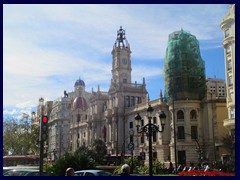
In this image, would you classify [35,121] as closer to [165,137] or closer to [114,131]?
[114,131]

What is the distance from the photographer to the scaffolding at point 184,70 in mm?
46875

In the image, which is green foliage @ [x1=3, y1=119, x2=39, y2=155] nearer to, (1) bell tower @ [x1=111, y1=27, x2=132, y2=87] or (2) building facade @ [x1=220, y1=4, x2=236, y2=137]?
(1) bell tower @ [x1=111, y1=27, x2=132, y2=87]

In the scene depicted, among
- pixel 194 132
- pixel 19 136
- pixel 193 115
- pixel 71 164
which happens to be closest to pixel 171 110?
pixel 193 115

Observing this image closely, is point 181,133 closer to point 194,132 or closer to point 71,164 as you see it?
point 194,132

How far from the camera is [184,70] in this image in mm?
46625

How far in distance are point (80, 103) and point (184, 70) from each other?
4809 cm

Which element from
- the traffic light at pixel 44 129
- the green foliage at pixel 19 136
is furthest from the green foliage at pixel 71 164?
the green foliage at pixel 19 136

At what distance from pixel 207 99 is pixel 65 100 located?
53.5m

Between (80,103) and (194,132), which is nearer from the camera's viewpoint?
(194,132)

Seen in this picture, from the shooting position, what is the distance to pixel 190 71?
46.8m

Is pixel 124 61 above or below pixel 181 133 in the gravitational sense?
above

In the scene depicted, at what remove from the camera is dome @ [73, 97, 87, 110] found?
89438 mm
